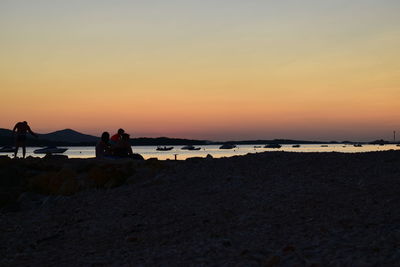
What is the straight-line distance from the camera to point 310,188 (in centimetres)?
904

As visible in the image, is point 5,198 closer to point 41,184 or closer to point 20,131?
point 41,184

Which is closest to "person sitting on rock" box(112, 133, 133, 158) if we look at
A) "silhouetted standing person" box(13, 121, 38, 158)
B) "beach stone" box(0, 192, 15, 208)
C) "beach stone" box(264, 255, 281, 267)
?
"silhouetted standing person" box(13, 121, 38, 158)

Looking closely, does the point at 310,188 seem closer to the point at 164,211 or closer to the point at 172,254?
the point at 164,211

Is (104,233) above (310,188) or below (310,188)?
below

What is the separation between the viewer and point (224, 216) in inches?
320

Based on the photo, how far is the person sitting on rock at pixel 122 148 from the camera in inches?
796

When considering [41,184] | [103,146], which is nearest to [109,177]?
[41,184]

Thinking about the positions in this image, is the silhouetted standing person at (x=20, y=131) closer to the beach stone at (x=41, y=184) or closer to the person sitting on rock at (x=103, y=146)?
the person sitting on rock at (x=103, y=146)

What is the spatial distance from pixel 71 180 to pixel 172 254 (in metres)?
7.68

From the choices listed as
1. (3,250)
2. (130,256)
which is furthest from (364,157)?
(3,250)

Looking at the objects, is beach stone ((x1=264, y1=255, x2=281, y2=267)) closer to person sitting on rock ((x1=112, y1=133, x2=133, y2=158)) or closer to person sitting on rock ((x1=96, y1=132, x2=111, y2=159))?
person sitting on rock ((x1=96, y1=132, x2=111, y2=159))

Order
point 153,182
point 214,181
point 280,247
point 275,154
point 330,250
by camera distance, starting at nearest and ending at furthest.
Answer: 1. point 330,250
2. point 280,247
3. point 214,181
4. point 153,182
5. point 275,154

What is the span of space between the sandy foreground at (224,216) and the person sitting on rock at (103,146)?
643 cm

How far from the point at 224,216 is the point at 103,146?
1298 cm
